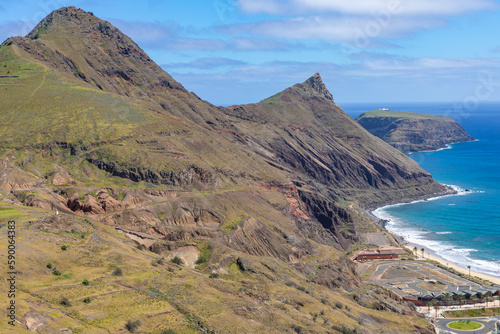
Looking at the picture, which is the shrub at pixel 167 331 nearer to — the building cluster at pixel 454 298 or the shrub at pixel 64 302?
the shrub at pixel 64 302

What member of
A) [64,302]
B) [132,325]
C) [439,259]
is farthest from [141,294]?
[439,259]

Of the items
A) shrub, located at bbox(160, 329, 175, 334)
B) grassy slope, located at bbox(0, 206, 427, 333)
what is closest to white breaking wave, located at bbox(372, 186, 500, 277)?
grassy slope, located at bbox(0, 206, 427, 333)

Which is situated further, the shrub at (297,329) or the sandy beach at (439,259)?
the sandy beach at (439,259)

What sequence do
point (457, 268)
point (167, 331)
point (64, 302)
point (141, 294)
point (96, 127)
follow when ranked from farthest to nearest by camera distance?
point (457, 268), point (96, 127), point (141, 294), point (167, 331), point (64, 302)

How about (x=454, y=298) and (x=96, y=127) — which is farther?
(x=96, y=127)

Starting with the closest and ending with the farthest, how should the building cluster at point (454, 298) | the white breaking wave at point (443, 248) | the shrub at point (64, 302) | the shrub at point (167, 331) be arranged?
the shrub at point (64, 302)
the shrub at point (167, 331)
the building cluster at point (454, 298)
the white breaking wave at point (443, 248)

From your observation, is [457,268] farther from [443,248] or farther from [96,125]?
[96,125]

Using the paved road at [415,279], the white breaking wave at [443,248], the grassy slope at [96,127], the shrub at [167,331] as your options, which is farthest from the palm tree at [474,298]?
the shrub at [167,331]

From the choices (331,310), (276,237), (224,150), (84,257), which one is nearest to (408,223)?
(224,150)

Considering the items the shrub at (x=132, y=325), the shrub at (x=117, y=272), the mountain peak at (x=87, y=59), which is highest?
the mountain peak at (x=87, y=59)
